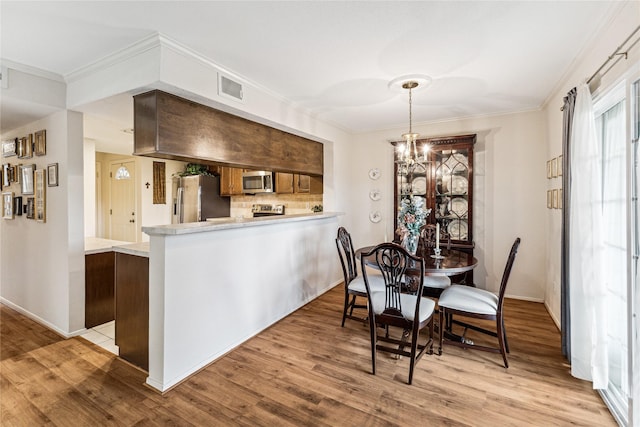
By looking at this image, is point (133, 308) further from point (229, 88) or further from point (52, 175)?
point (229, 88)

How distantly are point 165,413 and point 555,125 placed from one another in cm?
453

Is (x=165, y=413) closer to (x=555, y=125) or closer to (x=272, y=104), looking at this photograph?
(x=272, y=104)

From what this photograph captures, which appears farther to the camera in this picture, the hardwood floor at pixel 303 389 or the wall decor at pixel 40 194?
the wall decor at pixel 40 194

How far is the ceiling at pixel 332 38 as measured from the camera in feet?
6.18

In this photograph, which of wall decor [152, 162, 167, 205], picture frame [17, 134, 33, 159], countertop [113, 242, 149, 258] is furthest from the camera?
wall decor [152, 162, 167, 205]

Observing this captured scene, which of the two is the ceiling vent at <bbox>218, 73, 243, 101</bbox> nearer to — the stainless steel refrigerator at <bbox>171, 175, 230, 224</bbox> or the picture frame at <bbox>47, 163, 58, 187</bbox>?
the picture frame at <bbox>47, 163, 58, 187</bbox>

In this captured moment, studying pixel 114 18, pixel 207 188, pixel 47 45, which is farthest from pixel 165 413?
pixel 207 188

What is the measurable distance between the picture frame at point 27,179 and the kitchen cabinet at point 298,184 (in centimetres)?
306

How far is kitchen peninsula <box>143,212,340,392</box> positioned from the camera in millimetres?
2236

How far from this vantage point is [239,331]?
2898mm

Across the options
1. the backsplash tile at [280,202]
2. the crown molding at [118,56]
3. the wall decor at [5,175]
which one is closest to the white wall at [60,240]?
the crown molding at [118,56]

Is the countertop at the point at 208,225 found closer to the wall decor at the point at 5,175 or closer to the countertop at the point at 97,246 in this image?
the countertop at the point at 97,246

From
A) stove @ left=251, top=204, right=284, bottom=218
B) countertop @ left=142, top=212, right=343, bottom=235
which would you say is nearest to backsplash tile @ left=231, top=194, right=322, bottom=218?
A: stove @ left=251, top=204, right=284, bottom=218

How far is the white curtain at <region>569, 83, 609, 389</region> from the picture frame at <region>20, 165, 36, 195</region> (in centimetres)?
521
